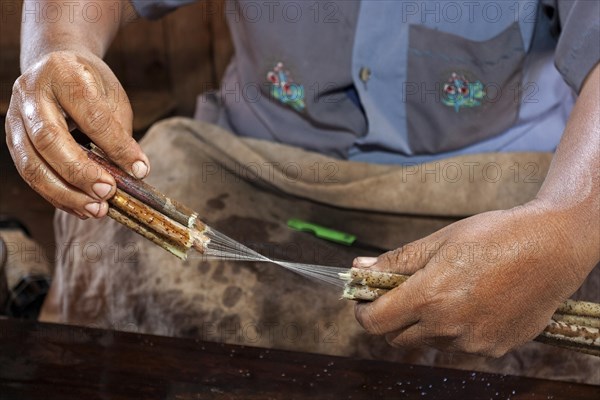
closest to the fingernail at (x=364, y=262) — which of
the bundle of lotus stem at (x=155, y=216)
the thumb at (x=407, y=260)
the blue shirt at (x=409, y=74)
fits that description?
the thumb at (x=407, y=260)

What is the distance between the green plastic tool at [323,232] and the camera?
1444mm

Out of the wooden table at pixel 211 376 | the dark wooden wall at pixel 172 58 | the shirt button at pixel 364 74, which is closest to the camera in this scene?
the wooden table at pixel 211 376

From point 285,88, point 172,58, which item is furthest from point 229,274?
point 172,58

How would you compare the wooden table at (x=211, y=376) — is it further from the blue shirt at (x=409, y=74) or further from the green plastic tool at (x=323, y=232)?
the blue shirt at (x=409, y=74)

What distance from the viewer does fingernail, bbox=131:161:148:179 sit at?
1.06 meters

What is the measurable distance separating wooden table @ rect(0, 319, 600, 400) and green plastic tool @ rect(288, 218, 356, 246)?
11.0 inches

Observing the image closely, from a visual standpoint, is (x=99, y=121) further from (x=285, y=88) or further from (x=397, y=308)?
(x=285, y=88)

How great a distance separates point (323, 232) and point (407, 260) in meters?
0.41

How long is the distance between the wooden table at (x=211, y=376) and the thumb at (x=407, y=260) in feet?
0.61

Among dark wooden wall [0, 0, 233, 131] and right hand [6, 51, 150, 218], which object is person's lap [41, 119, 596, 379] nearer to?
right hand [6, 51, 150, 218]

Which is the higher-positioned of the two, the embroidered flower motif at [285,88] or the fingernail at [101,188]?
the embroidered flower motif at [285,88]

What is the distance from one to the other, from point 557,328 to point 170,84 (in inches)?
78.8

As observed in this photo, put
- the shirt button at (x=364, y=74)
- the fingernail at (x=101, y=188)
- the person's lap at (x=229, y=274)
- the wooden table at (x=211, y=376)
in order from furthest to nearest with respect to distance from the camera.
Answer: the shirt button at (x=364, y=74)
the person's lap at (x=229, y=274)
the wooden table at (x=211, y=376)
the fingernail at (x=101, y=188)

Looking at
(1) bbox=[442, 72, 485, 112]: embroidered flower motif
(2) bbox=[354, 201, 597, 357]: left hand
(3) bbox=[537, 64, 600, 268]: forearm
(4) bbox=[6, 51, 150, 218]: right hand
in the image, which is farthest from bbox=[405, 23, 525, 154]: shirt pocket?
(4) bbox=[6, 51, 150, 218]: right hand
